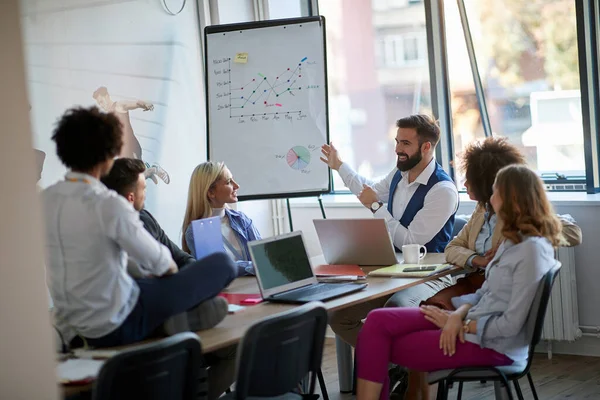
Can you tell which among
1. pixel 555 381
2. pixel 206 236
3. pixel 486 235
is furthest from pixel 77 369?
pixel 555 381

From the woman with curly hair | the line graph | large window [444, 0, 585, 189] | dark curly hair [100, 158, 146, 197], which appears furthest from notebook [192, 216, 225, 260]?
large window [444, 0, 585, 189]

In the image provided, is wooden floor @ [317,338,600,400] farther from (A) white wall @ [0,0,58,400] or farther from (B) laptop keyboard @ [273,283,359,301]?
(A) white wall @ [0,0,58,400]

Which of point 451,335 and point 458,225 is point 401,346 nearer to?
point 451,335

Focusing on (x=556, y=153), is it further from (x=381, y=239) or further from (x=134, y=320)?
(x=134, y=320)

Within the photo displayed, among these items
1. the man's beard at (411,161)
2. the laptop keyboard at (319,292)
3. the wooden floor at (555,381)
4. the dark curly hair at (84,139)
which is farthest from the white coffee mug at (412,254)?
the dark curly hair at (84,139)

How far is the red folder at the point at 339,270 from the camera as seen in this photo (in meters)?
3.41

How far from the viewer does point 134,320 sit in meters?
2.42

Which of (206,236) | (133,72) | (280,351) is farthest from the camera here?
(133,72)

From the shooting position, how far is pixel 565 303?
4.49m

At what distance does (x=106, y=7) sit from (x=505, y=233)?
9.31 ft

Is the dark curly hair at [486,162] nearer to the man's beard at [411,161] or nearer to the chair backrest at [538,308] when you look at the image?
the chair backrest at [538,308]

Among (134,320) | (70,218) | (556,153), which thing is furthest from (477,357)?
(556,153)

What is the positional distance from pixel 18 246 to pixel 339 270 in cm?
211

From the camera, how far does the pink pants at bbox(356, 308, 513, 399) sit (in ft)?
9.29
